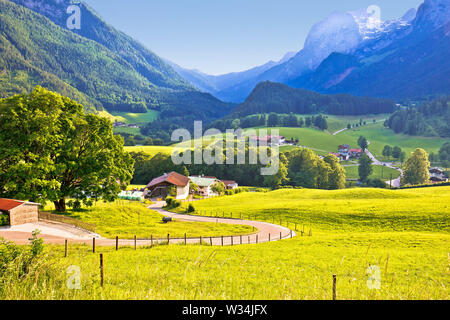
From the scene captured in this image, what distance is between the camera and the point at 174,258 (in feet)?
64.8

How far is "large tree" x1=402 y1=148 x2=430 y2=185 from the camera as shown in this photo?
112812 mm

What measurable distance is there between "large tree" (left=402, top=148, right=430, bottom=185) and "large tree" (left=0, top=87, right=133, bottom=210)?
111263mm

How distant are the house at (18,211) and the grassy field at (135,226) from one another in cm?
556

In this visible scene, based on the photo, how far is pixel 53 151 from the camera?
3659 cm

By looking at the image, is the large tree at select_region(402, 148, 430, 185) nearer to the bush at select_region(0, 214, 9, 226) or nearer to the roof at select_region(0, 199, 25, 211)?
the roof at select_region(0, 199, 25, 211)

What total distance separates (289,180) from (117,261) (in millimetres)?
116446

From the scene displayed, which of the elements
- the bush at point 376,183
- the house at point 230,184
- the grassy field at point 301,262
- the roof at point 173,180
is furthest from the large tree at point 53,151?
the bush at point 376,183

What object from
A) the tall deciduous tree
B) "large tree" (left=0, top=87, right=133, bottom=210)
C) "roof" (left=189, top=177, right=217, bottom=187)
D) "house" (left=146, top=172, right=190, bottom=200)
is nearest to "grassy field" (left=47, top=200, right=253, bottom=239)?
"large tree" (left=0, top=87, right=133, bottom=210)

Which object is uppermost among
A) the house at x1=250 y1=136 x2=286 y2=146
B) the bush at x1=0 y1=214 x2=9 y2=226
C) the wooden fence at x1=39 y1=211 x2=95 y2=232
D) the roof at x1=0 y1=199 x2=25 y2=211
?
the house at x1=250 y1=136 x2=286 y2=146

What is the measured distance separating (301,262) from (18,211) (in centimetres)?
2936

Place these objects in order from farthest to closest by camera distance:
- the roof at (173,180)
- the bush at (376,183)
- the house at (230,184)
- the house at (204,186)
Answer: the house at (230,184)
the bush at (376,183)
the house at (204,186)
the roof at (173,180)

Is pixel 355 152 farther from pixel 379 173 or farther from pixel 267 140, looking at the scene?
pixel 267 140

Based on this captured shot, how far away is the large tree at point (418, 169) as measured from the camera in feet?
370

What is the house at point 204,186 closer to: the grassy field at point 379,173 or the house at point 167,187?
the house at point 167,187
